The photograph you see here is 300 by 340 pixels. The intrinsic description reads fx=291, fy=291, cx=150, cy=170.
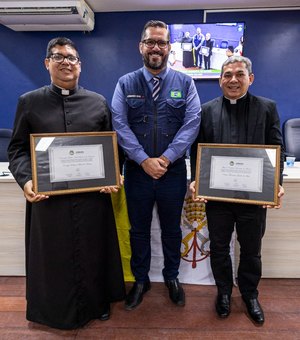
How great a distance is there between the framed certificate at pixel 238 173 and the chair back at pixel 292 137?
2.05m

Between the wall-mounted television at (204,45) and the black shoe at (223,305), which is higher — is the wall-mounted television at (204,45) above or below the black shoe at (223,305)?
above

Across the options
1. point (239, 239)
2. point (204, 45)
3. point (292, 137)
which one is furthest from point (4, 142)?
point (292, 137)

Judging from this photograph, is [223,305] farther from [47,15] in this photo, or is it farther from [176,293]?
[47,15]

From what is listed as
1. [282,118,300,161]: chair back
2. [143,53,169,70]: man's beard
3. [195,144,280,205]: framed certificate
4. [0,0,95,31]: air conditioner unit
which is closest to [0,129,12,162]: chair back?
[0,0,95,31]: air conditioner unit

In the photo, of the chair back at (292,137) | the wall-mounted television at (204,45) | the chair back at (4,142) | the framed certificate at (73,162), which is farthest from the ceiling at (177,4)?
the framed certificate at (73,162)

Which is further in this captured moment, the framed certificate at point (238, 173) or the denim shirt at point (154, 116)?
the denim shirt at point (154, 116)

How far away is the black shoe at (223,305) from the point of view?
1800mm

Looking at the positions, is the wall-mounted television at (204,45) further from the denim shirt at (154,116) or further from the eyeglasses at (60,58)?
the eyeglasses at (60,58)

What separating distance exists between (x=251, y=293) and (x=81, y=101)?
1.52 meters

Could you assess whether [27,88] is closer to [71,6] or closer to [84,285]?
[71,6]

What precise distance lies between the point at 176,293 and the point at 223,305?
31 centimetres

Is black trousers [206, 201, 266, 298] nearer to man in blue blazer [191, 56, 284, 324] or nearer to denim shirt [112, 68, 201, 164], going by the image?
man in blue blazer [191, 56, 284, 324]

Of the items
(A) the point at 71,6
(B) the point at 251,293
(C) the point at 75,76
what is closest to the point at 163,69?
(C) the point at 75,76

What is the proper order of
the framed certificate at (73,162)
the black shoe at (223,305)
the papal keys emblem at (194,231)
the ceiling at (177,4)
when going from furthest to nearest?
the ceiling at (177,4)
the papal keys emblem at (194,231)
the black shoe at (223,305)
the framed certificate at (73,162)
